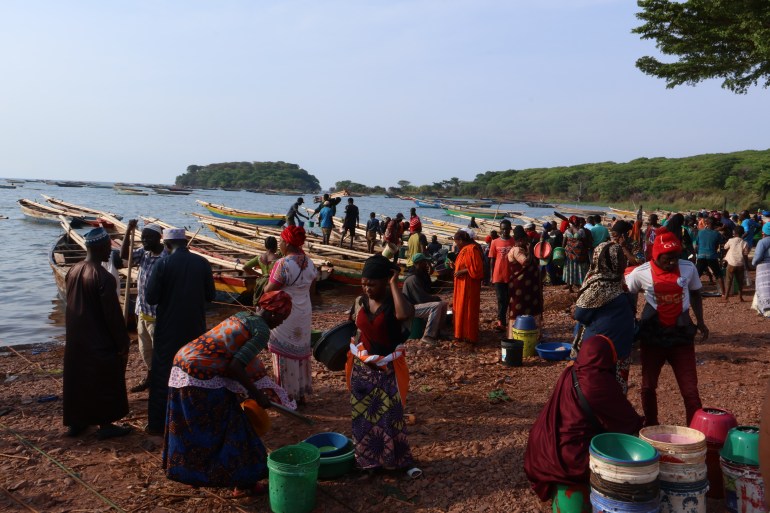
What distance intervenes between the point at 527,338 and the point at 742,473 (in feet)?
14.5

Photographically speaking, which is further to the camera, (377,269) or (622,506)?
(377,269)

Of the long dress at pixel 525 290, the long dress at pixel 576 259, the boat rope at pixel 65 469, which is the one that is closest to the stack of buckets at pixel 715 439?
the boat rope at pixel 65 469

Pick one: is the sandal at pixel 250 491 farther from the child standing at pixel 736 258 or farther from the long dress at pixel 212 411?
the child standing at pixel 736 258

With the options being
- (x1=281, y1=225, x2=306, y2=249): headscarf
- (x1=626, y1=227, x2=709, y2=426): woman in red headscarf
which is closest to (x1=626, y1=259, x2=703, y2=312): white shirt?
(x1=626, y1=227, x2=709, y2=426): woman in red headscarf

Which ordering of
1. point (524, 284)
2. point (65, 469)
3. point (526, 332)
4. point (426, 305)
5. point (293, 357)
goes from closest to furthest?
point (65, 469)
point (293, 357)
point (526, 332)
point (524, 284)
point (426, 305)

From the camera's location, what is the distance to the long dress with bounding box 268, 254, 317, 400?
18.6 feet

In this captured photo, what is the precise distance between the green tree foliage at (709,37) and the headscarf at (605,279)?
280 inches

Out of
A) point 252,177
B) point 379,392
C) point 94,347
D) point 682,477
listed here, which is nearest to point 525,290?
point 379,392

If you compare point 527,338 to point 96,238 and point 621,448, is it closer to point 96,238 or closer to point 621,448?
point 621,448

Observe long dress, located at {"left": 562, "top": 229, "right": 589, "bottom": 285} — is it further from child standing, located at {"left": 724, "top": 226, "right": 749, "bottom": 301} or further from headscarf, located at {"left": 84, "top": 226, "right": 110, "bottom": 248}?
headscarf, located at {"left": 84, "top": 226, "right": 110, "bottom": 248}

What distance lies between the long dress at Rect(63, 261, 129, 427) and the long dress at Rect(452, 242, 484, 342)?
474 cm

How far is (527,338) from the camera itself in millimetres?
8023

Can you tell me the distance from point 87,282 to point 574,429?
408 cm

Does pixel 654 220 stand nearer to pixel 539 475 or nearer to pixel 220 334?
pixel 539 475
